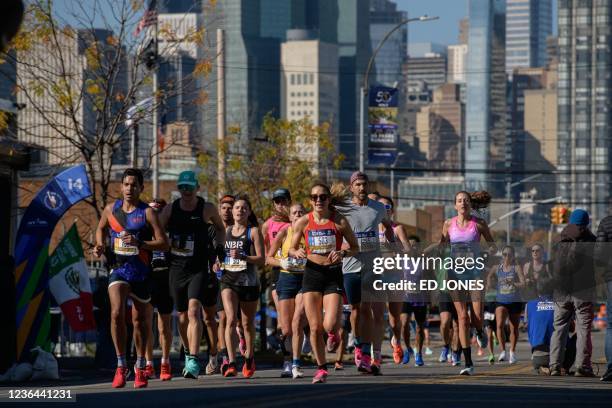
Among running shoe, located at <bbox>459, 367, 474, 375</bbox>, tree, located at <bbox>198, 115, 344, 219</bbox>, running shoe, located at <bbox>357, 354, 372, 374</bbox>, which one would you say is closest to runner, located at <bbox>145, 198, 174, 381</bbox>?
running shoe, located at <bbox>357, 354, 372, 374</bbox>

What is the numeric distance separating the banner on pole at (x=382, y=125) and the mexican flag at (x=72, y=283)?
70.3ft

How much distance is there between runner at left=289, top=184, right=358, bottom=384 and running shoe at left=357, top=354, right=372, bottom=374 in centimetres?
108

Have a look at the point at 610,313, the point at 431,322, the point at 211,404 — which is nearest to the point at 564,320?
the point at 610,313

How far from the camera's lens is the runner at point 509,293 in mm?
21781

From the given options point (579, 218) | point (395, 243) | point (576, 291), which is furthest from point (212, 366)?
point (579, 218)

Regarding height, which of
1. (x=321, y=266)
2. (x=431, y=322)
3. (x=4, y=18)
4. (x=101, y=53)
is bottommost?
(x=431, y=322)

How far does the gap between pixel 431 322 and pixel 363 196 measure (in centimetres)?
3800

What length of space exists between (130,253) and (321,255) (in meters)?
1.99

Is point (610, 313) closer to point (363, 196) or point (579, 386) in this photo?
point (579, 386)

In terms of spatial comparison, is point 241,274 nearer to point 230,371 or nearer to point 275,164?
point 230,371

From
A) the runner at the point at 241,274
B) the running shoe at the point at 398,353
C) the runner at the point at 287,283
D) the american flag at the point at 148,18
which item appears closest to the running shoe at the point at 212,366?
the runner at the point at 241,274

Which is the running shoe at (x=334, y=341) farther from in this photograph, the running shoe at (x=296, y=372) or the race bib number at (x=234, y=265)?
the running shoe at (x=296, y=372)

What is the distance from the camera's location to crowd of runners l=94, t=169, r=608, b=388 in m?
14.9

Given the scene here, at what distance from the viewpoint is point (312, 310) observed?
15.4 metres
